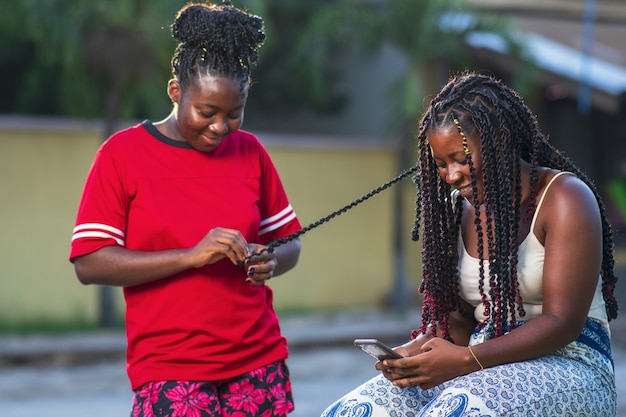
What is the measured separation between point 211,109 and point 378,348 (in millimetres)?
901

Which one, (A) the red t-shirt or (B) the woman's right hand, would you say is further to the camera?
(A) the red t-shirt

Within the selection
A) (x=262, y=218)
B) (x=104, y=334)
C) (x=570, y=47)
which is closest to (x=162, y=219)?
(x=262, y=218)

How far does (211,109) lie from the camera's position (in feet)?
10.6

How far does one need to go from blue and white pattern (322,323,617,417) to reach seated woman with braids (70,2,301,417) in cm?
41

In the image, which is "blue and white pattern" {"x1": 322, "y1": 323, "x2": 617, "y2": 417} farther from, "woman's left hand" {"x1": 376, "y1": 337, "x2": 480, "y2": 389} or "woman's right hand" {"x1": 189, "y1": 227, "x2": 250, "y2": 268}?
"woman's right hand" {"x1": 189, "y1": 227, "x2": 250, "y2": 268}

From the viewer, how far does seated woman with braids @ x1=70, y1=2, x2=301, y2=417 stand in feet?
10.5

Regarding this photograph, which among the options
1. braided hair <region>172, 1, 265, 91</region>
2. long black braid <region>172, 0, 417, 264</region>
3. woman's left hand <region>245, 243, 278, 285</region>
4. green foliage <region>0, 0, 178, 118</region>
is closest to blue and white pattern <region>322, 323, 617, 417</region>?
woman's left hand <region>245, 243, 278, 285</region>

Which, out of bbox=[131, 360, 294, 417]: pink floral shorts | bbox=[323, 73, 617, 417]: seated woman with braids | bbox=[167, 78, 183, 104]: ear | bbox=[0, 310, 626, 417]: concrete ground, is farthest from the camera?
bbox=[0, 310, 626, 417]: concrete ground

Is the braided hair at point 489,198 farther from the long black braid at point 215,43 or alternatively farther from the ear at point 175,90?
the ear at point 175,90

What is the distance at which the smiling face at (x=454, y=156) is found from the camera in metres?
3.03

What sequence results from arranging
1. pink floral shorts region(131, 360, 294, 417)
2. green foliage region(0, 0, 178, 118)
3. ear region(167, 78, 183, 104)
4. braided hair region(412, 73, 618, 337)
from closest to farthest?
1. braided hair region(412, 73, 618, 337)
2. pink floral shorts region(131, 360, 294, 417)
3. ear region(167, 78, 183, 104)
4. green foliage region(0, 0, 178, 118)

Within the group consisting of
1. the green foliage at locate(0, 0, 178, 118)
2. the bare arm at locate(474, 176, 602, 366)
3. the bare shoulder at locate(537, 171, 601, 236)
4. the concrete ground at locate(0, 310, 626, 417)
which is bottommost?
the concrete ground at locate(0, 310, 626, 417)

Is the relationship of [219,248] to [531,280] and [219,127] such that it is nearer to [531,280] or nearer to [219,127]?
[219,127]

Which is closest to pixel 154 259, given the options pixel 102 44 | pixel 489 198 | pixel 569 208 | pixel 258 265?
pixel 258 265
